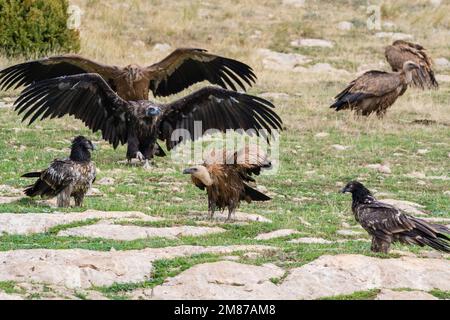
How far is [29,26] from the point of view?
79.4ft

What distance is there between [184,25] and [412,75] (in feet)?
30.4

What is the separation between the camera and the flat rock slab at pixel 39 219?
11.2 meters

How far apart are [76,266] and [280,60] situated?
63.7 feet

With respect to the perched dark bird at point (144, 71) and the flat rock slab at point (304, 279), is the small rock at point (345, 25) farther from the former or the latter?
the flat rock slab at point (304, 279)

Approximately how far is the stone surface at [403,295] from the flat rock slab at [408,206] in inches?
182

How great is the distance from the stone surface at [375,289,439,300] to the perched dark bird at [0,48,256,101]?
26.0ft

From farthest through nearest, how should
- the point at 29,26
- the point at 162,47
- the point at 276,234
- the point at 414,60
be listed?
the point at 162,47 < the point at 29,26 < the point at 414,60 < the point at 276,234

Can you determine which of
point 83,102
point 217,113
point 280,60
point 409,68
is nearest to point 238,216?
point 217,113

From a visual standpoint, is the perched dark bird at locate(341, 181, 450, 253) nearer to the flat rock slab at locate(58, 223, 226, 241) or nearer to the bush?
the flat rock slab at locate(58, 223, 226, 241)

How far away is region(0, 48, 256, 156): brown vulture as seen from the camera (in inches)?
661

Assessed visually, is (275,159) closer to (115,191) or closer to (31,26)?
(115,191)

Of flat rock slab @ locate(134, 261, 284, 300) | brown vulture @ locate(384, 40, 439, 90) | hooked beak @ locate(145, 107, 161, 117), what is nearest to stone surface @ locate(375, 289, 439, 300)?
flat rock slab @ locate(134, 261, 284, 300)

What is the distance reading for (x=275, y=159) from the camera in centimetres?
1753

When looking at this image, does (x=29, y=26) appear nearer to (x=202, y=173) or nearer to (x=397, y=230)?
(x=202, y=173)
